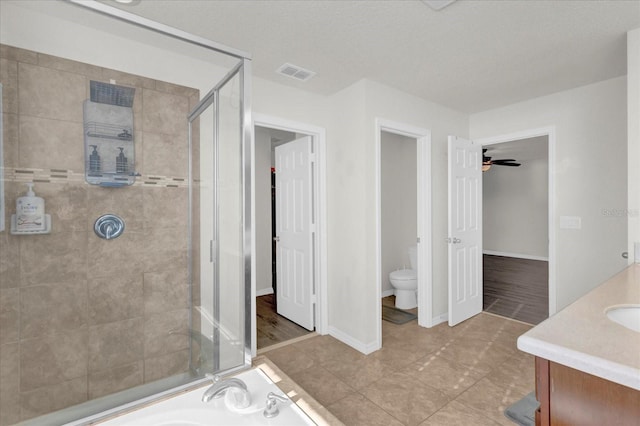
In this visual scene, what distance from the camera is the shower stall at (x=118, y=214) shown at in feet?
4.25

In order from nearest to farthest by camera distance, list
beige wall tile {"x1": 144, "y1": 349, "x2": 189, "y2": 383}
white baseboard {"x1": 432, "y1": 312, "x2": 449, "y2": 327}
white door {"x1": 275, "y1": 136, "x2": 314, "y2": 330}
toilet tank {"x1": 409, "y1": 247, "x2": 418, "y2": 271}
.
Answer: beige wall tile {"x1": 144, "y1": 349, "x2": 189, "y2": 383} < white door {"x1": 275, "y1": 136, "x2": 314, "y2": 330} < white baseboard {"x1": 432, "y1": 312, "x2": 449, "y2": 327} < toilet tank {"x1": 409, "y1": 247, "x2": 418, "y2": 271}

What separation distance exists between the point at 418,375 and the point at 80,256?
232 cm

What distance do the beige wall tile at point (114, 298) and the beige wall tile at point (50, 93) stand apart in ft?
2.39

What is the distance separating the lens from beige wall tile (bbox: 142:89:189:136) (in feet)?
5.44

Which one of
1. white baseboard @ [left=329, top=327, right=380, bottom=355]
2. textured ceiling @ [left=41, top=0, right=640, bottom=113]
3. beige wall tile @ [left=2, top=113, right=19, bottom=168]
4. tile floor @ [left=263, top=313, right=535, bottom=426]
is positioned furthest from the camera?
white baseboard @ [left=329, top=327, right=380, bottom=355]

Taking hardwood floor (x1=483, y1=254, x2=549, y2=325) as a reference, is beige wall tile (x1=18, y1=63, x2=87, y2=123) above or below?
above

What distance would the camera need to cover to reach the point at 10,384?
1.29 meters

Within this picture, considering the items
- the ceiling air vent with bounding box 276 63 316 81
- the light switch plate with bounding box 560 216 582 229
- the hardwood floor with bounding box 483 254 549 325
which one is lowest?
the hardwood floor with bounding box 483 254 549 325

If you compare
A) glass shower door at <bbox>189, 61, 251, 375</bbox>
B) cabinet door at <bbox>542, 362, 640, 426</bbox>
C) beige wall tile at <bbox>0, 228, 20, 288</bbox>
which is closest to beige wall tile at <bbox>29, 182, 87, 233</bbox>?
beige wall tile at <bbox>0, 228, 20, 288</bbox>

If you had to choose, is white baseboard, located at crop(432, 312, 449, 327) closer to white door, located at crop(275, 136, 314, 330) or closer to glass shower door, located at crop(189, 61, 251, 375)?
white door, located at crop(275, 136, 314, 330)

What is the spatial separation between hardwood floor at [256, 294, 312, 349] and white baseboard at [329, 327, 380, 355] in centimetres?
31

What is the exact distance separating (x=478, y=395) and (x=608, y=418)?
1.54 m

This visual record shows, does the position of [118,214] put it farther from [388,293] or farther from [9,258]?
[388,293]

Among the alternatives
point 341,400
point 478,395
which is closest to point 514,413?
point 478,395
